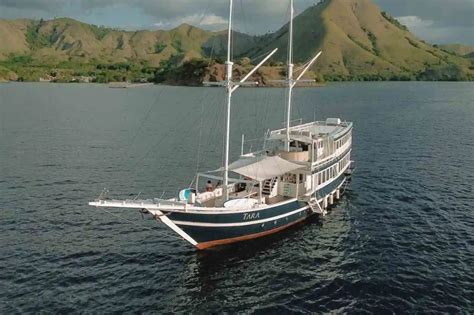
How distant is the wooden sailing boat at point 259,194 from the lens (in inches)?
1642

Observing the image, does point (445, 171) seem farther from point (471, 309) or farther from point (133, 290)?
point (133, 290)

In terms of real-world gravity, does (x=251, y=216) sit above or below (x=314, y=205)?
above

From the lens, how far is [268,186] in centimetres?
5175

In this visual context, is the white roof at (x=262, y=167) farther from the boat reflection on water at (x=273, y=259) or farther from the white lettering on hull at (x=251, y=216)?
the boat reflection on water at (x=273, y=259)

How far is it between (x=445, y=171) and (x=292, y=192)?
130 ft

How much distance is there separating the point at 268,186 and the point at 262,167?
3.45 m

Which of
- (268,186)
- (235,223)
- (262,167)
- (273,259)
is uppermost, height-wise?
(262,167)

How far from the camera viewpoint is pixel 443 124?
136 metres

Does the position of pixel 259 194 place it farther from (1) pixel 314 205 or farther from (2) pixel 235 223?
(1) pixel 314 205

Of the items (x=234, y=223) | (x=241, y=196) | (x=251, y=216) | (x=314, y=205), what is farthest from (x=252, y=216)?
(x=314, y=205)

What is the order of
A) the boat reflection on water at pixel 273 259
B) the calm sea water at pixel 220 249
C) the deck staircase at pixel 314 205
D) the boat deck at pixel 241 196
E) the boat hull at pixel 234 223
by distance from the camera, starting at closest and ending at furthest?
the calm sea water at pixel 220 249 → the boat reflection on water at pixel 273 259 → the boat hull at pixel 234 223 → the boat deck at pixel 241 196 → the deck staircase at pixel 314 205

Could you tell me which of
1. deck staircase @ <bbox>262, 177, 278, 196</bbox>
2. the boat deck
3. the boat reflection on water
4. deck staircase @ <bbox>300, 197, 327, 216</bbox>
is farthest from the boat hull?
deck staircase @ <bbox>262, 177, 278, 196</bbox>

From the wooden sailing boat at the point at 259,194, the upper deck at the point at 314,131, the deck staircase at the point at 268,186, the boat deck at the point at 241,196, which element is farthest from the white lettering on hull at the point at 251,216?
the upper deck at the point at 314,131

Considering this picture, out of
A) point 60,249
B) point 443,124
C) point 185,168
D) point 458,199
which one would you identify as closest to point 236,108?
point 443,124
